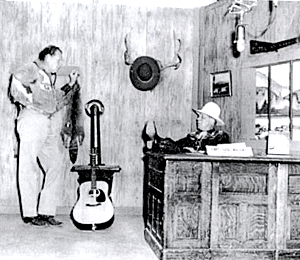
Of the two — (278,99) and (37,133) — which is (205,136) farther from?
(37,133)

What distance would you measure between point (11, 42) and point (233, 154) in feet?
11.7

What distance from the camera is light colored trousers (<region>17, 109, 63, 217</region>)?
6.22 m

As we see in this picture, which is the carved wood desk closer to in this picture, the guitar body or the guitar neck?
the guitar body

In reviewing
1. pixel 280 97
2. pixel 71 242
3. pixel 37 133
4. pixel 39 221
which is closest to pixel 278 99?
pixel 280 97

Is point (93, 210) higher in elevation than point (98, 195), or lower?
lower

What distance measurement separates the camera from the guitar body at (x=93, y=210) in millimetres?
6016

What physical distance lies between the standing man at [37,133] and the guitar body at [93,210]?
0.38 metres

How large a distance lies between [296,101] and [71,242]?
2.63m

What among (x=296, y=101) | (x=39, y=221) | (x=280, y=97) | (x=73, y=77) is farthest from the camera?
(x=73, y=77)

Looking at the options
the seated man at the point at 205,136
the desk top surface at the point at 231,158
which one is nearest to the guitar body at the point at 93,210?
the seated man at the point at 205,136

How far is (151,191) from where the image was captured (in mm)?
5285

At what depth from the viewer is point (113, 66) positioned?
7.20m

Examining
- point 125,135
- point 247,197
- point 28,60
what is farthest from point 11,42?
point 247,197

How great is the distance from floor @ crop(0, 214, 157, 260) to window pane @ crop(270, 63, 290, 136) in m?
1.85
